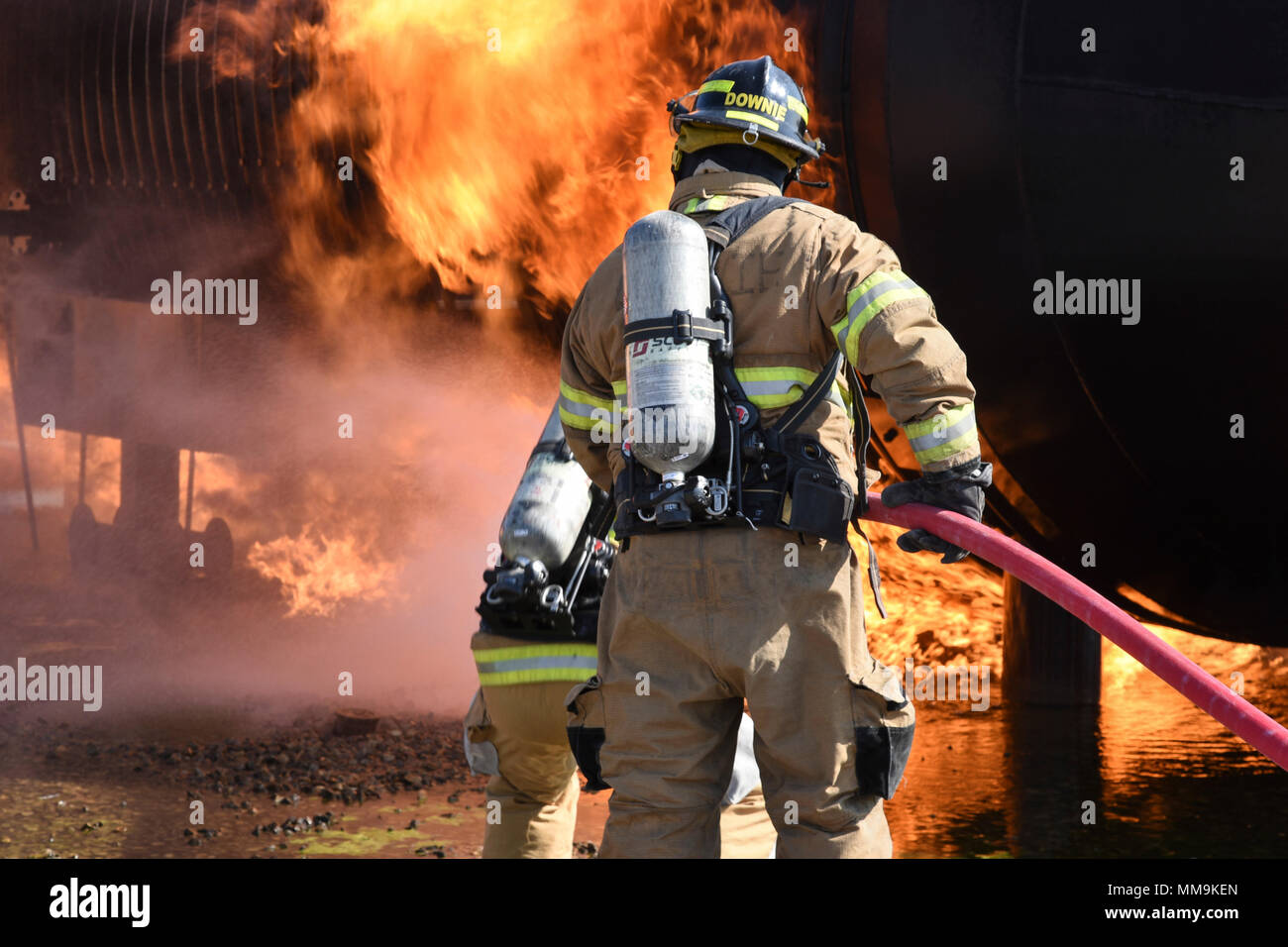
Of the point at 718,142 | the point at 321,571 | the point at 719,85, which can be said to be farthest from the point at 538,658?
the point at 321,571

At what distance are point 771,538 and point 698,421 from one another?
10.8 inches

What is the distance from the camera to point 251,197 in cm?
620

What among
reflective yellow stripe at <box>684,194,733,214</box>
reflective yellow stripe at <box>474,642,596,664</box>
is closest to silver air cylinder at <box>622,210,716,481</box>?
reflective yellow stripe at <box>684,194,733,214</box>

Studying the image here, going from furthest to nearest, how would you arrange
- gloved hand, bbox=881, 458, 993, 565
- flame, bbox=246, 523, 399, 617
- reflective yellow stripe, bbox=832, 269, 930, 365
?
flame, bbox=246, 523, 399, 617, gloved hand, bbox=881, 458, 993, 565, reflective yellow stripe, bbox=832, 269, 930, 365

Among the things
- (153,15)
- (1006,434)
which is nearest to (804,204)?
(1006,434)

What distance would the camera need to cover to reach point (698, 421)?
261 cm

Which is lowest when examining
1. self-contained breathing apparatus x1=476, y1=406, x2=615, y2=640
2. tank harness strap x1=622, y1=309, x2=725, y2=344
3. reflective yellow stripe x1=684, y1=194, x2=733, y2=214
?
self-contained breathing apparatus x1=476, y1=406, x2=615, y2=640

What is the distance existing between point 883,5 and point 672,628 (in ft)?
6.96

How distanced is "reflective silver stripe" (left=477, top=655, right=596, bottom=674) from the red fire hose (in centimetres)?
87

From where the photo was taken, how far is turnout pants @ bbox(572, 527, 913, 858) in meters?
2.59

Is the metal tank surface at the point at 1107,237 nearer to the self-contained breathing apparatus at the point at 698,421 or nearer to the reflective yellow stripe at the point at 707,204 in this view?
the reflective yellow stripe at the point at 707,204

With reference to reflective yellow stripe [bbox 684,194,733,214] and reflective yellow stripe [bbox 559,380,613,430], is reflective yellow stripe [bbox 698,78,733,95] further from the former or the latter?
reflective yellow stripe [bbox 559,380,613,430]

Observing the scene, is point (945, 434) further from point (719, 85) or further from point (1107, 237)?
point (1107, 237)

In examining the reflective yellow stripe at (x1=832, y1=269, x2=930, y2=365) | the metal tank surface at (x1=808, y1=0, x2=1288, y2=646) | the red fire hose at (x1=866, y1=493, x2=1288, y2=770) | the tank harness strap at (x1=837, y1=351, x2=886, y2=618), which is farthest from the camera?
the metal tank surface at (x1=808, y1=0, x2=1288, y2=646)
